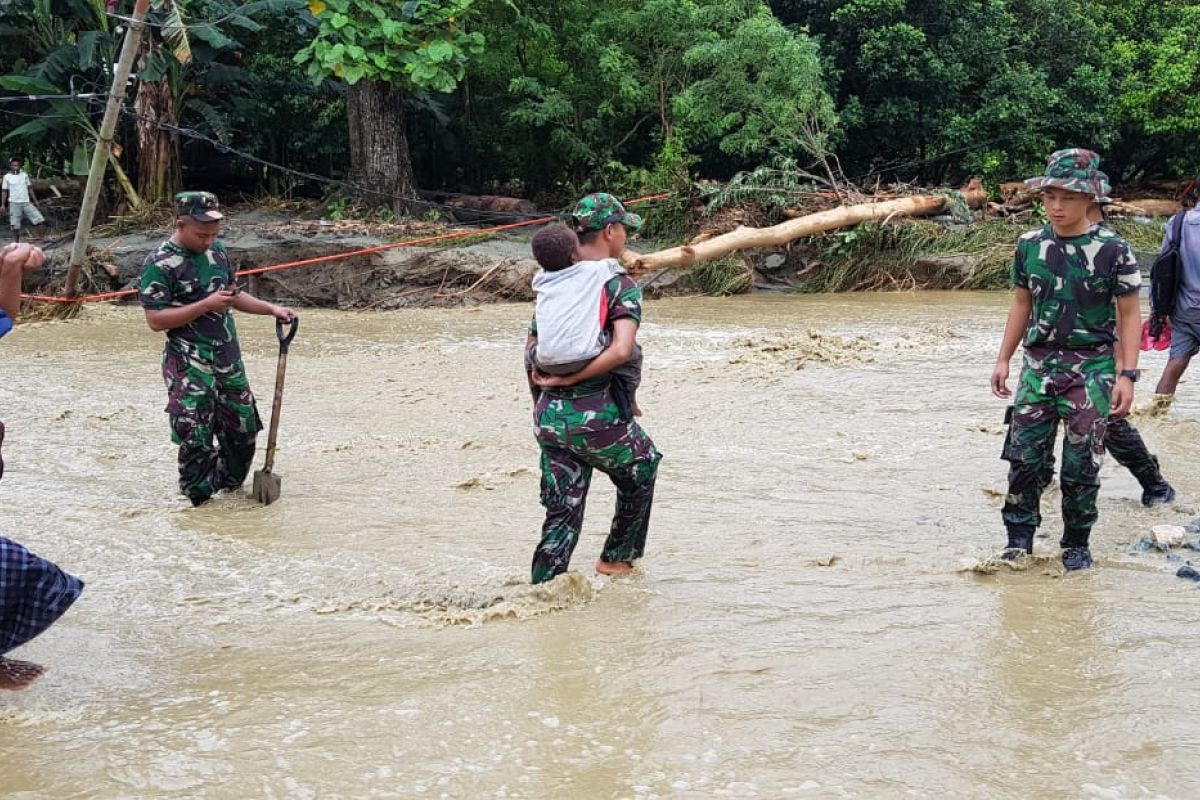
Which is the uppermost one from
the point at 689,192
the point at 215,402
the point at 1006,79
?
the point at 1006,79

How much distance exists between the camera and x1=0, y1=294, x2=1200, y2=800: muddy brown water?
3322 mm

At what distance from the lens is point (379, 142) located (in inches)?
736

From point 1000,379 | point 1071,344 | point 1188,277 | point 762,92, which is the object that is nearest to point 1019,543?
point 1000,379

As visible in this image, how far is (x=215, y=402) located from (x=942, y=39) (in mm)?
16773

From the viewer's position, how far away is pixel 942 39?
65.6 ft

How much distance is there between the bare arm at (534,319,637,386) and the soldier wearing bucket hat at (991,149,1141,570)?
1744 millimetres

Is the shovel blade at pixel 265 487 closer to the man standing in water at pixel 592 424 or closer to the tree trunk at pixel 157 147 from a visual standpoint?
the man standing in water at pixel 592 424

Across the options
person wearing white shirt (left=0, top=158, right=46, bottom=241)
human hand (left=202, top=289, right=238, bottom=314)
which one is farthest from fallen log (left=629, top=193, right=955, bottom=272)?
person wearing white shirt (left=0, top=158, right=46, bottom=241)

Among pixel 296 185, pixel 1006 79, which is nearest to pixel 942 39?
pixel 1006 79

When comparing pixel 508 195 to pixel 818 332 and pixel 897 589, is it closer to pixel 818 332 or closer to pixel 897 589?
pixel 818 332

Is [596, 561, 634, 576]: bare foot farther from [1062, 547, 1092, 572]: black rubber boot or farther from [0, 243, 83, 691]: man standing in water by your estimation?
[0, 243, 83, 691]: man standing in water

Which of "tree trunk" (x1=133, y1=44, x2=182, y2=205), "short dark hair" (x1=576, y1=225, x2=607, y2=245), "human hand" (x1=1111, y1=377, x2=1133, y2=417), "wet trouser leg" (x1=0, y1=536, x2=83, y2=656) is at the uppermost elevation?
"tree trunk" (x1=133, y1=44, x2=182, y2=205)

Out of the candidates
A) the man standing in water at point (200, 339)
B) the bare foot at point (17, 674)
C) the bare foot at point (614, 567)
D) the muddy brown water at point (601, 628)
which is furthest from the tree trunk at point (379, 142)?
the bare foot at point (17, 674)

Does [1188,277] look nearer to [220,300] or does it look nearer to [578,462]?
[578,462]
